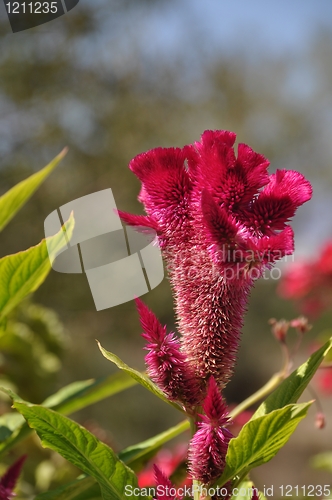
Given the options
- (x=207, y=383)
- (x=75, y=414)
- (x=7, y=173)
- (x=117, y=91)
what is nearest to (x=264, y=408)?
(x=207, y=383)

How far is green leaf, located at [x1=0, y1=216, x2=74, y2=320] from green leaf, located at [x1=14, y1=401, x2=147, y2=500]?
0.18 meters

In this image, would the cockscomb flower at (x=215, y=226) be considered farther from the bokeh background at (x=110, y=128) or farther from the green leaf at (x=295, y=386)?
the bokeh background at (x=110, y=128)

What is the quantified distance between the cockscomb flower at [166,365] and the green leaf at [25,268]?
Result: 16 cm

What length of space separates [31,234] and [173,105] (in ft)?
3.21

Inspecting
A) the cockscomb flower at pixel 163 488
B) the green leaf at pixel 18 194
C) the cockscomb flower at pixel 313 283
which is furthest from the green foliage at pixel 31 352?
the cockscomb flower at pixel 313 283

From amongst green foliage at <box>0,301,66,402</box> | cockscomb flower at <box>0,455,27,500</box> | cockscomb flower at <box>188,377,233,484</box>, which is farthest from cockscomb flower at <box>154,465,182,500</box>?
green foliage at <box>0,301,66,402</box>

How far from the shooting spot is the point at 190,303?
44 cm

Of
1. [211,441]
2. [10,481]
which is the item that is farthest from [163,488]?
[10,481]

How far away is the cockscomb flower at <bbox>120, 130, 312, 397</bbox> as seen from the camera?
39 cm

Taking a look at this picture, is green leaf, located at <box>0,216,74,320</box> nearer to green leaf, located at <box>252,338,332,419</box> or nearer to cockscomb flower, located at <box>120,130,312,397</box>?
cockscomb flower, located at <box>120,130,312,397</box>

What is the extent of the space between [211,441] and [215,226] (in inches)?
6.4

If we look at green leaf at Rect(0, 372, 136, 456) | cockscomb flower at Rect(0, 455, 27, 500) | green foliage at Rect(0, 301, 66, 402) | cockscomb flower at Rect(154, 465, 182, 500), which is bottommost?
green foliage at Rect(0, 301, 66, 402)

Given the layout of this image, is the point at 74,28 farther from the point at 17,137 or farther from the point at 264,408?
the point at 264,408

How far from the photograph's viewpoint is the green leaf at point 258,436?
40 cm
